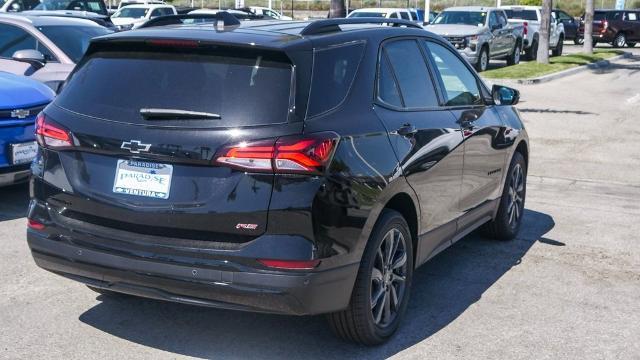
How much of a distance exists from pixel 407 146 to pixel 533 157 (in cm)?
699

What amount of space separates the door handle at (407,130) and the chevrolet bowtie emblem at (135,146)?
57.1 inches

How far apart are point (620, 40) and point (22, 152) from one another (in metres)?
40.8

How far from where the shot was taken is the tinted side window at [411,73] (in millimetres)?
5133

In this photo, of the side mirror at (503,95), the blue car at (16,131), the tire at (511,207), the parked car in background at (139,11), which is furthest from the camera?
the parked car in background at (139,11)

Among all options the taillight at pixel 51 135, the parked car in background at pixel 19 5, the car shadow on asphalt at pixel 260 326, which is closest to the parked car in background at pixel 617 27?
the parked car in background at pixel 19 5

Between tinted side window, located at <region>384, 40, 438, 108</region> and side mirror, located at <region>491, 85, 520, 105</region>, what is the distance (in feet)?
3.81

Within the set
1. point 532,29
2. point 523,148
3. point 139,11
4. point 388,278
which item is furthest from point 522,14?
point 388,278

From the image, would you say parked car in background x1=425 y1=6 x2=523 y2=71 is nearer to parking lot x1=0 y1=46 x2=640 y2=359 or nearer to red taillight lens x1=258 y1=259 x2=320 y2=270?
parking lot x1=0 y1=46 x2=640 y2=359

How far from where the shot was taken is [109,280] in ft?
14.0

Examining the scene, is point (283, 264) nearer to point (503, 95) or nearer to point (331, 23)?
point (331, 23)

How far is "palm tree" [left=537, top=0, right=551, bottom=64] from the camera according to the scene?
25.3 metres

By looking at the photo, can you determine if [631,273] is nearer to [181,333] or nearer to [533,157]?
[181,333]

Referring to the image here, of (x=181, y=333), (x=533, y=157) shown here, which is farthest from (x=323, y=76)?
(x=533, y=157)

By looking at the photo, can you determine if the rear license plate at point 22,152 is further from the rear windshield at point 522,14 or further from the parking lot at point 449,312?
the rear windshield at point 522,14
